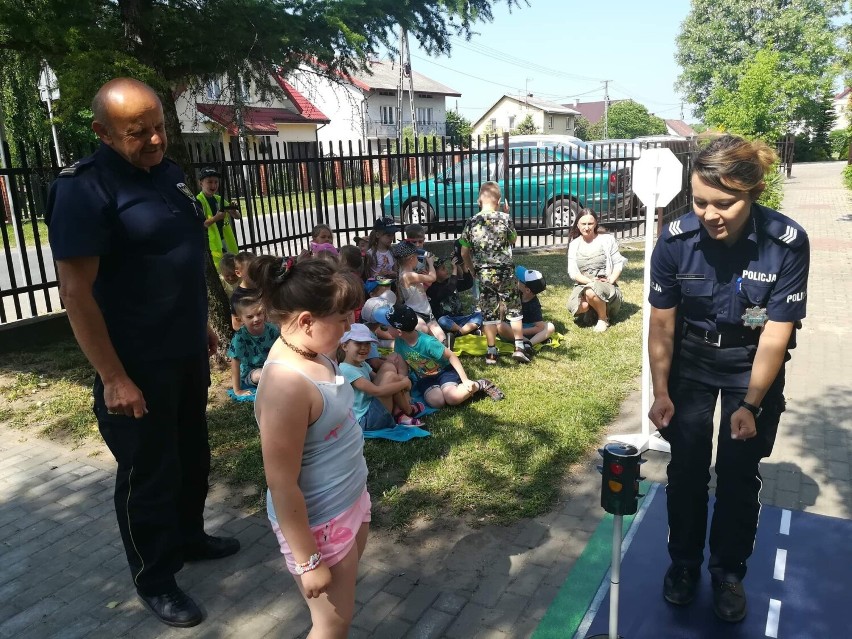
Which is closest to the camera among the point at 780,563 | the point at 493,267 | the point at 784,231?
the point at 784,231

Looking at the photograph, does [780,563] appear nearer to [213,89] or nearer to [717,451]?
[717,451]

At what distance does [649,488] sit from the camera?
4.15 m

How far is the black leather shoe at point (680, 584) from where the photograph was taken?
301 centimetres

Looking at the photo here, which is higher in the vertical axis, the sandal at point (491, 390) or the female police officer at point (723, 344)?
the female police officer at point (723, 344)

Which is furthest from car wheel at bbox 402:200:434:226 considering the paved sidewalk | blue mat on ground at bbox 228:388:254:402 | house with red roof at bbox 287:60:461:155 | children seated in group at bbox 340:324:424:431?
house with red roof at bbox 287:60:461:155

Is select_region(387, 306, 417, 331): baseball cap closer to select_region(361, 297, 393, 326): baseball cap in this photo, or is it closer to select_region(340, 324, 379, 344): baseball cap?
select_region(361, 297, 393, 326): baseball cap

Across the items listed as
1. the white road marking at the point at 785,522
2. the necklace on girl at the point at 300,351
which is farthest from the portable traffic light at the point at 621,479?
the white road marking at the point at 785,522

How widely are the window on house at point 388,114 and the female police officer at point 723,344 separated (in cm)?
4895

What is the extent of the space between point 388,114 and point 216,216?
46.5m

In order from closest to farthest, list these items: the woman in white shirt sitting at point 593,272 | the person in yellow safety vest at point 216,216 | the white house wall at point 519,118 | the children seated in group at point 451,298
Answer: the person in yellow safety vest at point 216,216
the children seated in group at point 451,298
the woman in white shirt sitting at point 593,272
the white house wall at point 519,118

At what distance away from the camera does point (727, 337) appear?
2689mm

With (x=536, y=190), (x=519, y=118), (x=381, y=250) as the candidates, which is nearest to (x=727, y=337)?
(x=381, y=250)

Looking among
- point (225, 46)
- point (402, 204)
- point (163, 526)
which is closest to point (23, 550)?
point (163, 526)

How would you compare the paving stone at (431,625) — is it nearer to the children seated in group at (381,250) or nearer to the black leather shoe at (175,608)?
the black leather shoe at (175,608)
